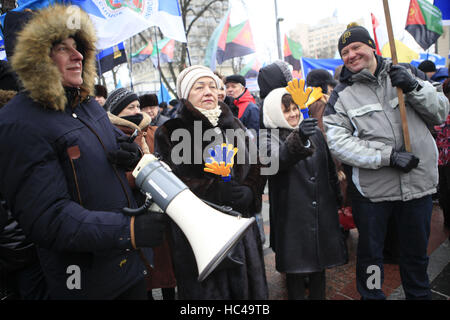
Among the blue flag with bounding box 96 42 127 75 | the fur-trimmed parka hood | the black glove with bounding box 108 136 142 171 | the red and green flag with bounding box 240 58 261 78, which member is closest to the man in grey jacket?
the black glove with bounding box 108 136 142 171

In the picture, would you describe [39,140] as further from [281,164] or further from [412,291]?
[412,291]

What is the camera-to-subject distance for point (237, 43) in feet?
24.6

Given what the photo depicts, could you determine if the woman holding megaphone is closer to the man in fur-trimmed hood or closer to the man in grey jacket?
the man in fur-trimmed hood

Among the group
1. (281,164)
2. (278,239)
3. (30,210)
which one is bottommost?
(278,239)

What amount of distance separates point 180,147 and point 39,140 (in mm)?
901

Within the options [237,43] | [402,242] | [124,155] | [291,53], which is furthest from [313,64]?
[124,155]

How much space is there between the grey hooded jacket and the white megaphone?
4.27 feet

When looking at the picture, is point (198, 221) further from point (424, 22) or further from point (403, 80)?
point (424, 22)

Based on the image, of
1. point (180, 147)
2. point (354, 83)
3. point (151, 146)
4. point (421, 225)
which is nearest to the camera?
point (180, 147)

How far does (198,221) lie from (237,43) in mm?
7182

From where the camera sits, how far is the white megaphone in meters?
1.12

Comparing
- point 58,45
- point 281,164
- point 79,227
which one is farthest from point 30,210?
point 281,164

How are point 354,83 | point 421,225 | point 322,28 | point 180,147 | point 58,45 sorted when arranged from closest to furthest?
point 58,45, point 180,147, point 421,225, point 354,83, point 322,28

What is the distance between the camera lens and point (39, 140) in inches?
44.2
